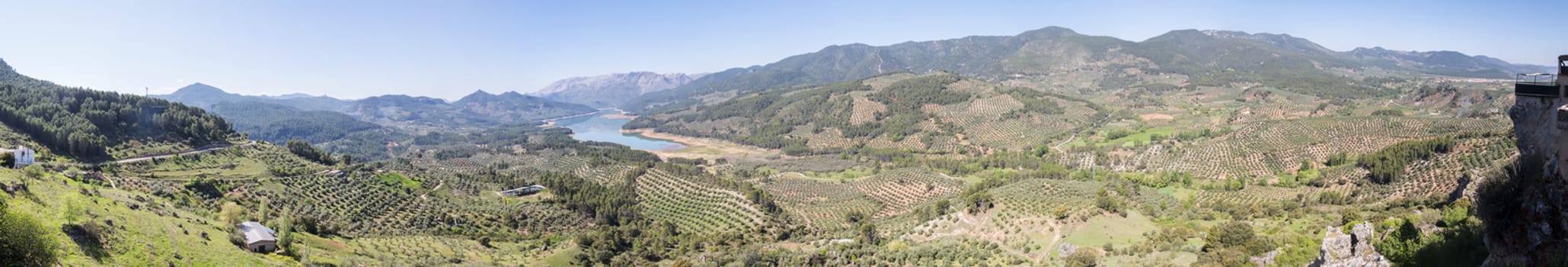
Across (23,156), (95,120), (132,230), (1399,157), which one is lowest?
(1399,157)

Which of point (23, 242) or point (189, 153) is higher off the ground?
point (23, 242)

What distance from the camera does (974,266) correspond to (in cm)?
3334

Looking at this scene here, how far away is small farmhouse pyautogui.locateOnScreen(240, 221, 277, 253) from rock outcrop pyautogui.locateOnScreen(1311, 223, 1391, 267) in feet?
131

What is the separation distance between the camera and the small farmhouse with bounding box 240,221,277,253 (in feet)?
90.9

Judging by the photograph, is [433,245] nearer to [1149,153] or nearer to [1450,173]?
[1450,173]

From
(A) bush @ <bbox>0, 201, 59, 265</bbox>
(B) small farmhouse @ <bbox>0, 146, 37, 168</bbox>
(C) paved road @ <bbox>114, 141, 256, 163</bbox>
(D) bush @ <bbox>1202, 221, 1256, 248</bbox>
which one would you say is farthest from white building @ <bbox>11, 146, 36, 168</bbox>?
(D) bush @ <bbox>1202, 221, 1256, 248</bbox>

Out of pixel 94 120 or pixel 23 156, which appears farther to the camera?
pixel 94 120

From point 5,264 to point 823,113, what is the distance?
136 meters

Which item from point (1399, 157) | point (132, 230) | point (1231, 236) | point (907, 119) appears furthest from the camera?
point (907, 119)

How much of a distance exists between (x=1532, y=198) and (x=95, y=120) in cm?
8086

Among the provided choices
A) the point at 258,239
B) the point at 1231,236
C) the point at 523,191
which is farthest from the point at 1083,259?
the point at 523,191

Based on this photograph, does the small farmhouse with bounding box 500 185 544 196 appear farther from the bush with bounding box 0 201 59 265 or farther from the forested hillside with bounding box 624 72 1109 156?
the forested hillside with bounding box 624 72 1109 156

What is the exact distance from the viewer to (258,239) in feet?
92.8

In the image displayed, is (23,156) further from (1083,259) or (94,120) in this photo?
(1083,259)
